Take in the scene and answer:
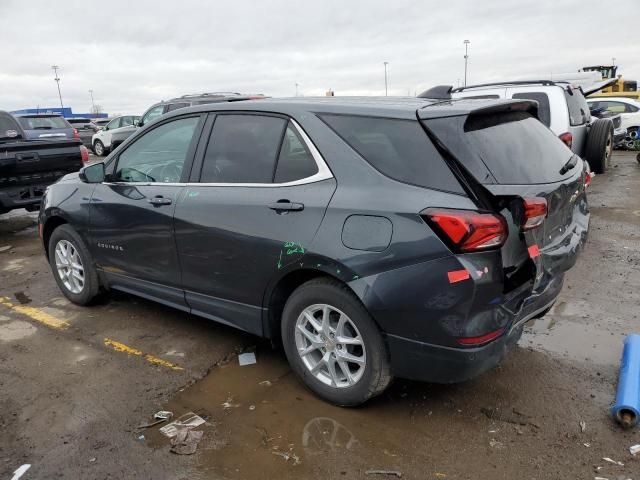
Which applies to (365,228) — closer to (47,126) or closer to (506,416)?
Answer: (506,416)

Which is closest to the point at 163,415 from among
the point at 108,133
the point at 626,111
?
the point at 626,111

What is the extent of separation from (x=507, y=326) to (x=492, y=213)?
0.62 metres

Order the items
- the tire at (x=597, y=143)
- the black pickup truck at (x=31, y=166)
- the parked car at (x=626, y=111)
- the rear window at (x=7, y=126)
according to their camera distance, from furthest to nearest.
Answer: the parked car at (x=626, y=111), the rear window at (x=7, y=126), the tire at (x=597, y=143), the black pickup truck at (x=31, y=166)

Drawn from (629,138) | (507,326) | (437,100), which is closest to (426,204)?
(507,326)

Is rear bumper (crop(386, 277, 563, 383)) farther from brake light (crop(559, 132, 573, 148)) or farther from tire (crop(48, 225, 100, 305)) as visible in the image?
brake light (crop(559, 132, 573, 148))

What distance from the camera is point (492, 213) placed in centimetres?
255

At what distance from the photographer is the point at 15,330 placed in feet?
14.6

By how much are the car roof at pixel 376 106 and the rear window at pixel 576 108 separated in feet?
16.6

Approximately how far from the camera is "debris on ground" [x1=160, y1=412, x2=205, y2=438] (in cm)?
295

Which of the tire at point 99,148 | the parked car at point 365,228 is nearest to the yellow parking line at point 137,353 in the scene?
the parked car at point 365,228

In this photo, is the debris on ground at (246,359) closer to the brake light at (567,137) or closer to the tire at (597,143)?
the brake light at (567,137)

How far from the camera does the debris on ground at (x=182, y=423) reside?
9.67 ft

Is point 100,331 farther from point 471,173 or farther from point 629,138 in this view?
point 629,138

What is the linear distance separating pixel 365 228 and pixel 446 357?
77 cm
